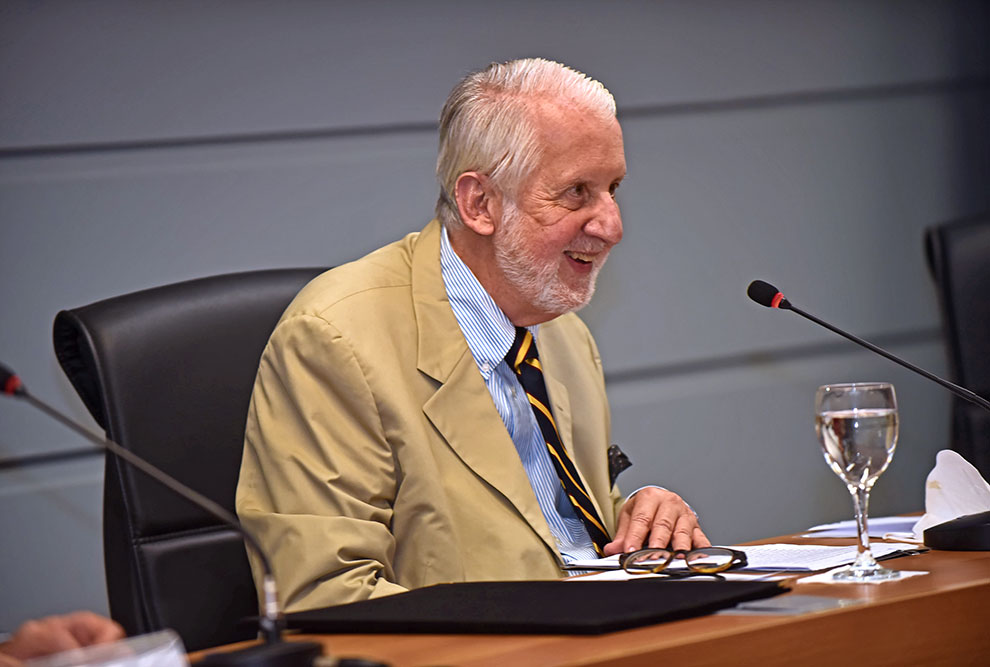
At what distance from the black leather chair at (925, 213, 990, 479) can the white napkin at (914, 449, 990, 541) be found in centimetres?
83

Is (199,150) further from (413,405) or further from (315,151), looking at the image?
(413,405)

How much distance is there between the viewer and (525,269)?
1.99 meters

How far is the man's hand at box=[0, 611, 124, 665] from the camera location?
0.91 meters

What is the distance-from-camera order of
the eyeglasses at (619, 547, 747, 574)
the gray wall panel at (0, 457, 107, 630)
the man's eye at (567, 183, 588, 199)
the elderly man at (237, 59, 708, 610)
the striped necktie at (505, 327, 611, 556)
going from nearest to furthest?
the eyeglasses at (619, 547, 747, 574) < the elderly man at (237, 59, 708, 610) < the striped necktie at (505, 327, 611, 556) < the man's eye at (567, 183, 588, 199) < the gray wall panel at (0, 457, 107, 630)

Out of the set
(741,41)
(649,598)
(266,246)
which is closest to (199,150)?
(266,246)

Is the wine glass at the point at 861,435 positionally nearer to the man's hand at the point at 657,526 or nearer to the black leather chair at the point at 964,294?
the man's hand at the point at 657,526

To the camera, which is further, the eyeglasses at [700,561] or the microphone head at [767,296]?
the microphone head at [767,296]

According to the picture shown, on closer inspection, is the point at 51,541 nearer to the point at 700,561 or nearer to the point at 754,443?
the point at 700,561

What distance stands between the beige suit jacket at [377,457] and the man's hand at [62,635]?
2.00ft

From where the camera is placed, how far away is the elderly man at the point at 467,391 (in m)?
1.65

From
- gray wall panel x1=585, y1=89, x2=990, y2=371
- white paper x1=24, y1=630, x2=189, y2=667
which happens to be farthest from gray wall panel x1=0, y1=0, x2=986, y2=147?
white paper x1=24, y1=630, x2=189, y2=667

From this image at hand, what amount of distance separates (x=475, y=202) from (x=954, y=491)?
890 mm

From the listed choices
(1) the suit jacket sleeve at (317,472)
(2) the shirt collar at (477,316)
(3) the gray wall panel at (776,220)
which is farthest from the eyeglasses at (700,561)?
(3) the gray wall panel at (776,220)

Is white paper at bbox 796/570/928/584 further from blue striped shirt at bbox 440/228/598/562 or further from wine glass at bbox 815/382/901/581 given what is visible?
blue striped shirt at bbox 440/228/598/562
